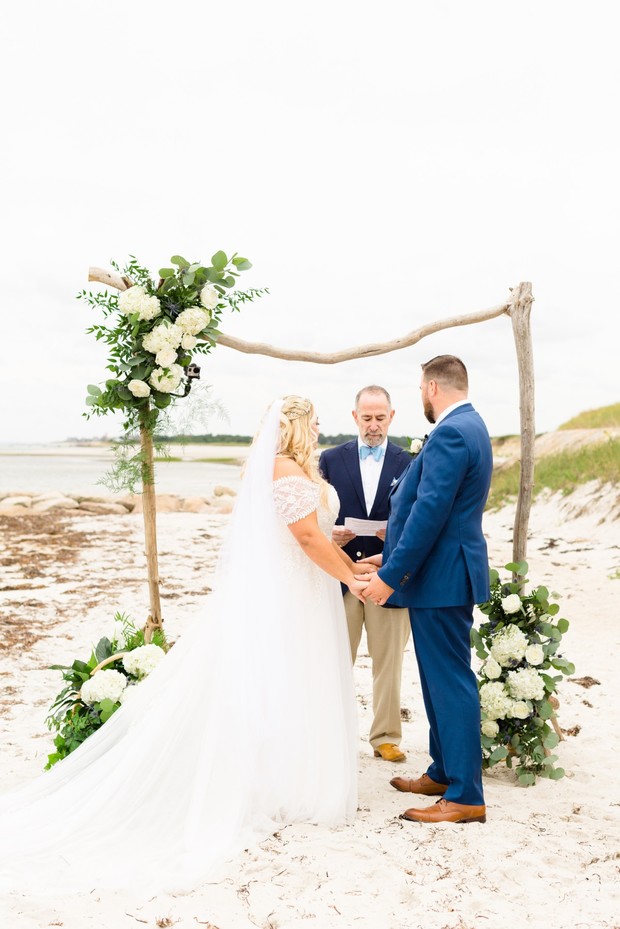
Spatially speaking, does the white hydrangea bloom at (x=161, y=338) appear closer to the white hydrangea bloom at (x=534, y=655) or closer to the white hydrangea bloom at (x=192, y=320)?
the white hydrangea bloom at (x=192, y=320)

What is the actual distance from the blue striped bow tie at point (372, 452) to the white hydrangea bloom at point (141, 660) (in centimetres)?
189

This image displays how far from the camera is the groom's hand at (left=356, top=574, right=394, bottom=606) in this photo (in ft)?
13.5

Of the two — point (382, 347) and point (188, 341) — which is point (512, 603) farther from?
point (188, 341)

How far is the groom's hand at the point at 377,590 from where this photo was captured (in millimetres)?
4105

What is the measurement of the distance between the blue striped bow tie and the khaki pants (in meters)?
0.99

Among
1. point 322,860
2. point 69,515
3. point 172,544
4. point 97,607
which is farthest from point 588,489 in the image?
point 322,860

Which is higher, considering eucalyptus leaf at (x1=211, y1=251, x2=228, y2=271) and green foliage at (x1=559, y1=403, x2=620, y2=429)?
eucalyptus leaf at (x1=211, y1=251, x2=228, y2=271)

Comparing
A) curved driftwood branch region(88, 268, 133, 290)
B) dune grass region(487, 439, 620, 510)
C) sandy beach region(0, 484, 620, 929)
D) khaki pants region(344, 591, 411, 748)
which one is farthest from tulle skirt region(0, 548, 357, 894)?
dune grass region(487, 439, 620, 510)

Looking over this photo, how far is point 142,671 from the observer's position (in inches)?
181

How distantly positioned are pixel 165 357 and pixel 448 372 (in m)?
1.66

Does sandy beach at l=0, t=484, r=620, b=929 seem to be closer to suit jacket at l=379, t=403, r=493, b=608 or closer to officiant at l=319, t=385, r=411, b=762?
officiant at l=319, t=385, r=411, b=762

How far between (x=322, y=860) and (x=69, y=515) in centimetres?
1811

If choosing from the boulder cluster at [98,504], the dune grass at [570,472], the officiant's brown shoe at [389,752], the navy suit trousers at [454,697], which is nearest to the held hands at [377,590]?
the navy suit trousers at [454,697]

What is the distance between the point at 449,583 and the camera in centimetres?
400
